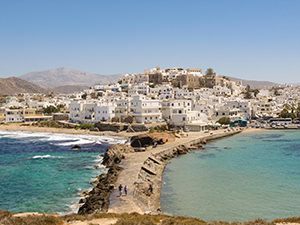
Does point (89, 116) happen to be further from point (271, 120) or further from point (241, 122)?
point (271, 120)

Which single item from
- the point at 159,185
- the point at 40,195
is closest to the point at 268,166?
the point at 159,185

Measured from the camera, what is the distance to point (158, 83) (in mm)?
101875

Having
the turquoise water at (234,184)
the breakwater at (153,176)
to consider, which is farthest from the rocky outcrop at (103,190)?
the turquoise water at (234,184)

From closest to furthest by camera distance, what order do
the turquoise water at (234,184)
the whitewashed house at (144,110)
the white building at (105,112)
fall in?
the turquoise water at (234,184) → the whitewashed house at (144,110) → the white building at (105,112)

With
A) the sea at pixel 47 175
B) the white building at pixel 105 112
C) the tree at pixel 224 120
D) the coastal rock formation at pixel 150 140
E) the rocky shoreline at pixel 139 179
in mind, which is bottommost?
the sea at pixel 47 175

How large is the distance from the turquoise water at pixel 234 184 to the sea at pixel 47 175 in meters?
7.48

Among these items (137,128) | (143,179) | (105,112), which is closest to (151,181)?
(143,179)

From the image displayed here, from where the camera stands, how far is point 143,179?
984 inches

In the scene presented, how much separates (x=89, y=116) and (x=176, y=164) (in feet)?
132

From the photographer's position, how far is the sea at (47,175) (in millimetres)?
21719

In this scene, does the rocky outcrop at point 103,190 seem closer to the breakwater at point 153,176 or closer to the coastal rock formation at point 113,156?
the coastal rock formation at point 113,156

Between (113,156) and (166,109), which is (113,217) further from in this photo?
(166,109)

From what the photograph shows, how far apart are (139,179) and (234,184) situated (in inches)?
320

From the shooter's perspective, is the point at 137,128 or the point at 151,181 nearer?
the point at 151,181
